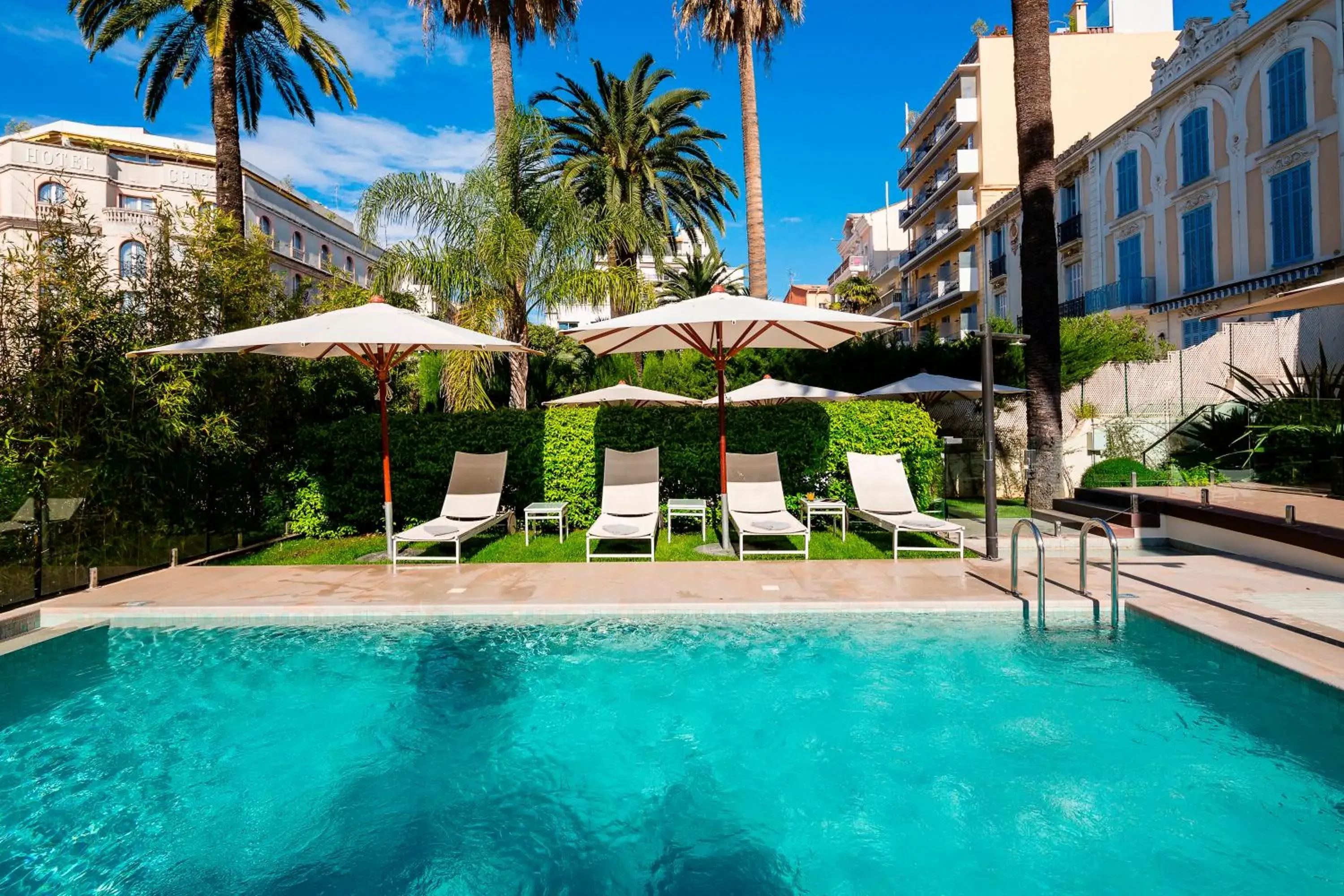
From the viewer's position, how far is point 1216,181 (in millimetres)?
20375

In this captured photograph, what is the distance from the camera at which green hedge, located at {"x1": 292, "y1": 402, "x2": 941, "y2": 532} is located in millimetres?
10398

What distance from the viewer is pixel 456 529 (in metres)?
8.89

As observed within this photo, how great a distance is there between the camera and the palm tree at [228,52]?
13109mm

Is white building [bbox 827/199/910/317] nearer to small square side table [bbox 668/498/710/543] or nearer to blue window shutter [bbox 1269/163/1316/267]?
blue window shutter [bbox 1269/163/1316/267]

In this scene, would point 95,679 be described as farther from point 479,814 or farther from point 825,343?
point 825,343

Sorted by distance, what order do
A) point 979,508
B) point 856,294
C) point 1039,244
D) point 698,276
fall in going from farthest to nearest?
point 856,294, point 698,276, point 979,508, point 1039,244

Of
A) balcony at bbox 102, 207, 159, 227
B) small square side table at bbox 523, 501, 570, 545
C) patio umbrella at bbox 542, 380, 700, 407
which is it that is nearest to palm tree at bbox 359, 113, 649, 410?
patio umbrella at bbox 542, 380, 700, 407

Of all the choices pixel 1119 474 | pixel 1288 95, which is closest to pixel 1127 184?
pixel 1288 95

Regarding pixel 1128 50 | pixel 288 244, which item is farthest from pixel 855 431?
pixel 288 244

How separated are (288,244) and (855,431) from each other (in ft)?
138

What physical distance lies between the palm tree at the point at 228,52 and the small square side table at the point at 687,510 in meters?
8.56

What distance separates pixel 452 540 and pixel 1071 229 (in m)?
27.9

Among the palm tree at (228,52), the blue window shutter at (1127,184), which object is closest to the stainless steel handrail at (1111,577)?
the palm tree at (228,52)

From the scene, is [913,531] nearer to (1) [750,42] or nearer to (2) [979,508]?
(2) [979,508]
